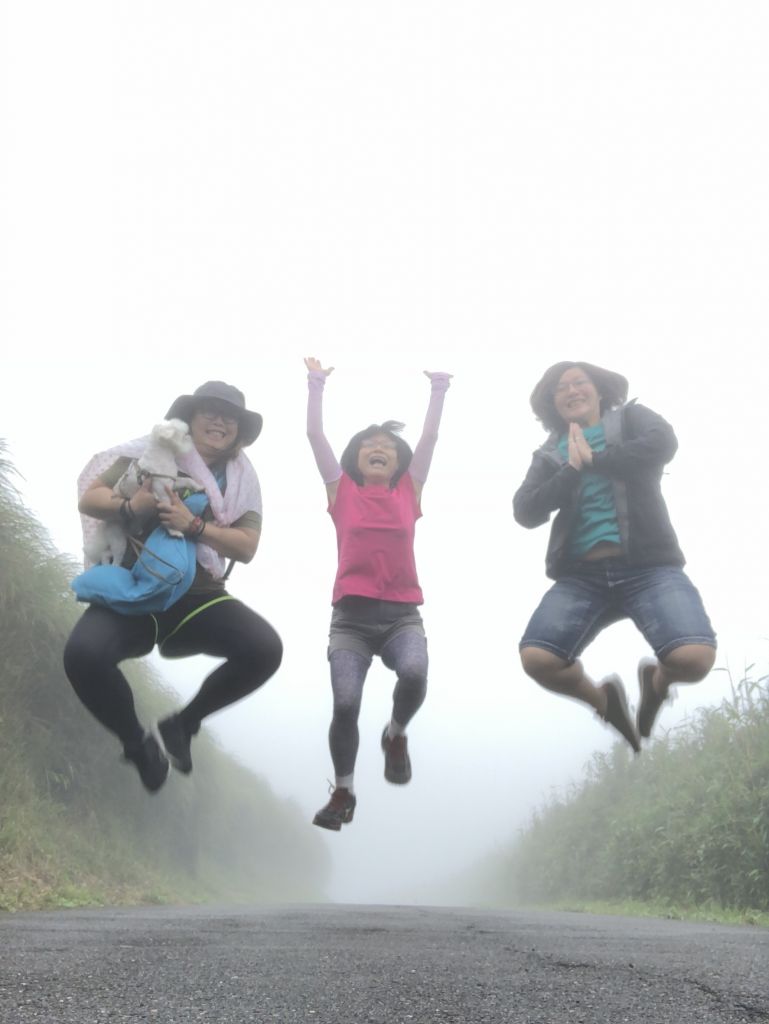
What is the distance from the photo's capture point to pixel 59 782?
1008cm

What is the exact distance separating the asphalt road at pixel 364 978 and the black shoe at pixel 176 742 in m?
0.70

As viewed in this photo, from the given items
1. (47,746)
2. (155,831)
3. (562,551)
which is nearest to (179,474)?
(562,551)

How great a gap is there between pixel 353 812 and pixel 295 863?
33.4 metres

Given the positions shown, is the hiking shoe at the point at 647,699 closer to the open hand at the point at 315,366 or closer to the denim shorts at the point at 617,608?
the denim shorts at the point at 617,608

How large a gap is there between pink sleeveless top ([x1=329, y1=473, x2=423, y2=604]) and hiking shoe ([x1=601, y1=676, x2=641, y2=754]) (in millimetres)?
1063

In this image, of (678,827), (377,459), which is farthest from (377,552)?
(678,827)

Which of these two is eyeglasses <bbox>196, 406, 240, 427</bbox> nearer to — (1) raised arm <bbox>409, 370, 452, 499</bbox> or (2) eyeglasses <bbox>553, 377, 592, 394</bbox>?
(1) raised arm <bbox>409, 370, 452, 499</bbox>

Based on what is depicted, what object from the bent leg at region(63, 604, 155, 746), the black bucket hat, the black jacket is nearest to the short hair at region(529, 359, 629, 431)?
the black jacket

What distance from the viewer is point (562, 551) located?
416cm

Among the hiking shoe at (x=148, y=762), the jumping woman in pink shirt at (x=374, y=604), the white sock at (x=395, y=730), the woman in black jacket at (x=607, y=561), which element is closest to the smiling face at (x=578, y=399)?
the woman in black jacket at (x=607, y=561)

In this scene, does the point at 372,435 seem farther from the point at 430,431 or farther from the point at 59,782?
the point at 59,782

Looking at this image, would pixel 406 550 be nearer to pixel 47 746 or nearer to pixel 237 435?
pixel 237 435

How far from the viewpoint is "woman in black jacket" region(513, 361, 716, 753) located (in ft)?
13.1

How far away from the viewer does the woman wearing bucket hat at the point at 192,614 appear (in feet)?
A: 12.4
